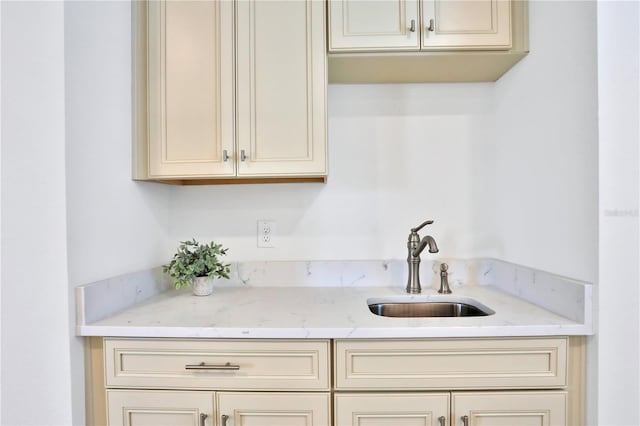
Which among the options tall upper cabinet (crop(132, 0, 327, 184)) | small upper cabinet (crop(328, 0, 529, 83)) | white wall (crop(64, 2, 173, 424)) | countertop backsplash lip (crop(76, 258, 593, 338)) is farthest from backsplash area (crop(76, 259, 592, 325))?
small upper cabinet (crop(328, 0, 529, 83))

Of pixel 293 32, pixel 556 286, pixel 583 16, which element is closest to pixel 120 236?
pixel 293 32

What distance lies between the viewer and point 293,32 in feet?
4.21

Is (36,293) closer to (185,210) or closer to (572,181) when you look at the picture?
(185,210)

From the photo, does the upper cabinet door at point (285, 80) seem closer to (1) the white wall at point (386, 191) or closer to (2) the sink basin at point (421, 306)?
(1) the white wall at point (386, 191)

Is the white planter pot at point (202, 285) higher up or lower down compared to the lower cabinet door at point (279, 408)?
higher up

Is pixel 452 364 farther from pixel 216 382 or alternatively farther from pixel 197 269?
pixel 197 269

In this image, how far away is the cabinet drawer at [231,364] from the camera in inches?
40.3

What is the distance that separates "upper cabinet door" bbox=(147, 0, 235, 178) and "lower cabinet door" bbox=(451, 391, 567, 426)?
1.11m

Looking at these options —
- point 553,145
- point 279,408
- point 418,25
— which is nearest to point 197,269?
point 279,408

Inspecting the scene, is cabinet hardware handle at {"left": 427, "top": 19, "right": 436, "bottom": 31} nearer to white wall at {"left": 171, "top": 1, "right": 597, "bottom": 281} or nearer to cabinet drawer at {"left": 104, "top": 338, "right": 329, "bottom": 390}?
white wall at {"left": 171, "top": 1, "right": 597, "bottom": 281}

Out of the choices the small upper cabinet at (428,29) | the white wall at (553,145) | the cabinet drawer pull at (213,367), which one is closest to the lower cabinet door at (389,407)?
the cabinet drawer pull at (213,367)

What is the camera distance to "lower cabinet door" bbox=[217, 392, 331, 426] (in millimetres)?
1020

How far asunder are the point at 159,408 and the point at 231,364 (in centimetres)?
26

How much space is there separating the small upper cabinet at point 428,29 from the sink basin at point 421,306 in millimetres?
968
